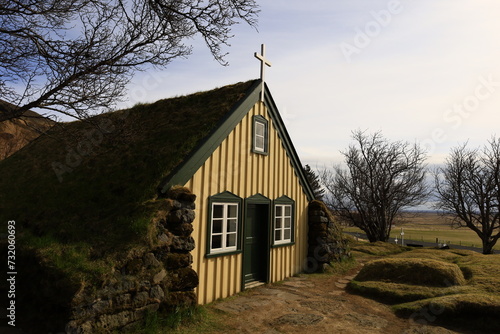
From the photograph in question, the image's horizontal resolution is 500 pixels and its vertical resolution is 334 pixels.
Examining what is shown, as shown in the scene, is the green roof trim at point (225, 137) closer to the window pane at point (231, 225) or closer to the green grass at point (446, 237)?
the window pane at point (231, 225)

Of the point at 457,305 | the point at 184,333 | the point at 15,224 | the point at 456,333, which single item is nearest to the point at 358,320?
the point at 456,333

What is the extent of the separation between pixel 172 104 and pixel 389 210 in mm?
18828

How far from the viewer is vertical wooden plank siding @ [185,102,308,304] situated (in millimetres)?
7738

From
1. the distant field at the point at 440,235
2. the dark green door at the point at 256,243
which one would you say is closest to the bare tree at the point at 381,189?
the distant field at the point at 440,235

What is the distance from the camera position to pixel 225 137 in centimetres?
866

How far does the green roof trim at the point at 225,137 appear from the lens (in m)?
7.44

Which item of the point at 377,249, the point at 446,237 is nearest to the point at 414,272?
the point at 377,249

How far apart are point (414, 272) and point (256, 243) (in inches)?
193

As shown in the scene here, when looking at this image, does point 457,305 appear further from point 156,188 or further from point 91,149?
point 91,149

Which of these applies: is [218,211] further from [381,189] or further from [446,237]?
[446,237]

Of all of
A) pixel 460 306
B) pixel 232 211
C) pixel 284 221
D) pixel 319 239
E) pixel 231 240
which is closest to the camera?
pixel 460 306

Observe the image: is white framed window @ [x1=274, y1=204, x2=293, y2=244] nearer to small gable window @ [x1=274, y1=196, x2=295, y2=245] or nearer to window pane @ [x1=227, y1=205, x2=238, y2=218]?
small gable window @ [x1=274, y1=196, x2=295, y2=245]

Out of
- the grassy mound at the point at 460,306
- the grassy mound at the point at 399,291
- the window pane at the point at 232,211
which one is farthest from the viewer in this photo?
the window pane at the point at 232,211

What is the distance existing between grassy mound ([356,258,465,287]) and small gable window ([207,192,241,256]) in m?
4.78
